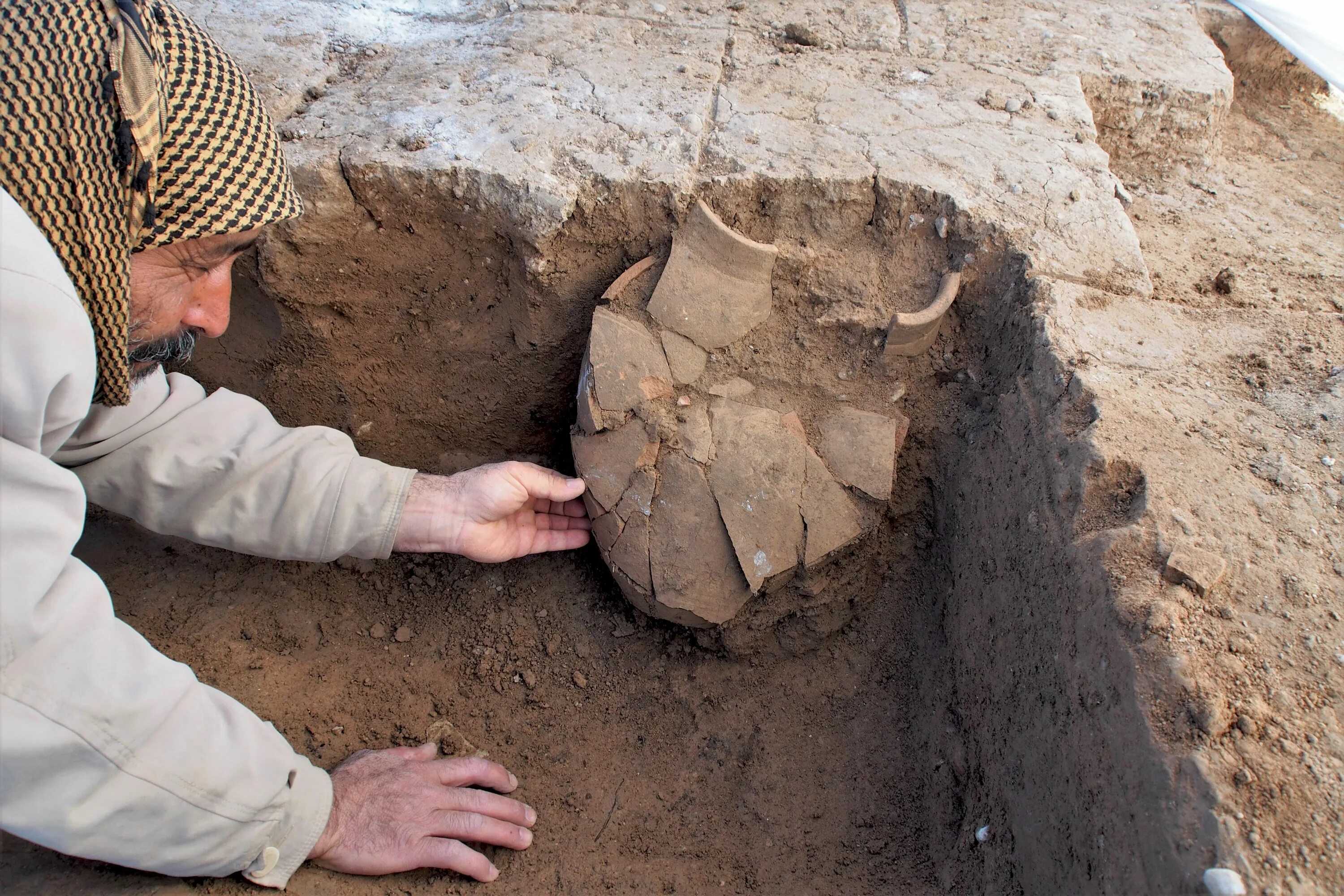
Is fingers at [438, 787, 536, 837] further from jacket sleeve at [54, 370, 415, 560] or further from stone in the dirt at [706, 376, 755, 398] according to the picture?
stone in the dirt at [706, 376, 755, 398]

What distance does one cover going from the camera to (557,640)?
213 cm

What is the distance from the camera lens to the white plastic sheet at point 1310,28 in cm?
288

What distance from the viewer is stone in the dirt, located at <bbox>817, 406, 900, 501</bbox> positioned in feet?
6.19

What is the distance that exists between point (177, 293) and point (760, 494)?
1.18 metres

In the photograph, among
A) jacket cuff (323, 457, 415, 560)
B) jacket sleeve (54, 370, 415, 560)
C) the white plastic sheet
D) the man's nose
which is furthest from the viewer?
the white plastic sheet

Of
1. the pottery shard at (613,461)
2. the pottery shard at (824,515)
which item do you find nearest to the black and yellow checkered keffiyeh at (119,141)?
the pottery shard at (613,461)

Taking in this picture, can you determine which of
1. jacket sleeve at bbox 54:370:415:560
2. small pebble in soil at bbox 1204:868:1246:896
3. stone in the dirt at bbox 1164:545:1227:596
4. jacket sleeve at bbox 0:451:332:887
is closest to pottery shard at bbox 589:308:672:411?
jacket sleeve at bbox 54:370:415:560

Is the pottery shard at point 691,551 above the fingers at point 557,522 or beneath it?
above

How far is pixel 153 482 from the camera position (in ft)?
5.39

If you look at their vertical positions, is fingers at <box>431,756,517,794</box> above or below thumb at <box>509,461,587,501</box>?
below

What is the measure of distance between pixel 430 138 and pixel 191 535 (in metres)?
1.07

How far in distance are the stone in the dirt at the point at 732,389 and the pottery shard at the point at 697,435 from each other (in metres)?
0.05

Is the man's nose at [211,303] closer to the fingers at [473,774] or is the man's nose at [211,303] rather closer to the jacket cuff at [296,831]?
the jacket cuff at [296,831]

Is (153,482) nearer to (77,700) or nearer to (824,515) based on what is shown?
(77,700)
